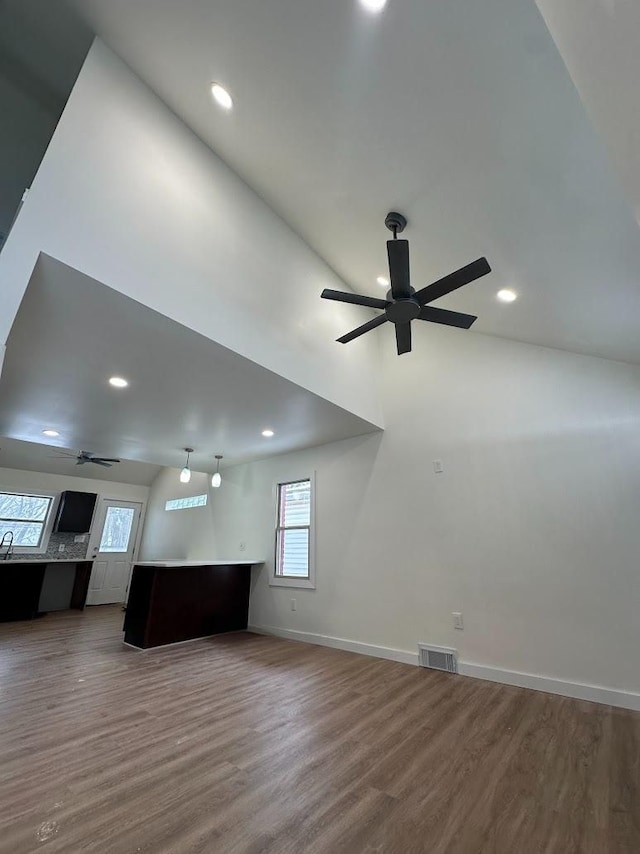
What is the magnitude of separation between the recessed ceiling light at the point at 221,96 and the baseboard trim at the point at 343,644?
5114mm

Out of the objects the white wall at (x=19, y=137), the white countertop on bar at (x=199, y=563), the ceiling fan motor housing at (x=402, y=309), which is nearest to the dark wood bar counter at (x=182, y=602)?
the white countertop on bar at (x=199, y=563)

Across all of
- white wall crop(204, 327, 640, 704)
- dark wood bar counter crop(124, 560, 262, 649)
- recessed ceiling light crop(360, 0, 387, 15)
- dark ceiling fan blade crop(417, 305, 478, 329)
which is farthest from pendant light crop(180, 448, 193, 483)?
recessed ceiling light crop(360, 0, 387, 15)

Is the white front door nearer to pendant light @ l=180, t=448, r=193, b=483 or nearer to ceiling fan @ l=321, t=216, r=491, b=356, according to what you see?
pendant light @ l=180, t=448, r=193, b=483

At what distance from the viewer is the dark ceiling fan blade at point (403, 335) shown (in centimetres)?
284

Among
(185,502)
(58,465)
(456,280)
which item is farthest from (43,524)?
(456,280)

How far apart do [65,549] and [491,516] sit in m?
7.87

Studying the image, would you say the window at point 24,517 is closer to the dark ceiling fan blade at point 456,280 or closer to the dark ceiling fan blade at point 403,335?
the dark ceiling fan blade at point 403,335

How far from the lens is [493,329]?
12.5 feet

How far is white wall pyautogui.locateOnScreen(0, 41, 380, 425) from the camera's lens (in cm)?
204

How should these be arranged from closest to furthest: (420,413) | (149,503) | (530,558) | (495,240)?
1. (495,240)
2. (530,558)
3. (420,413)
4. (149,503)

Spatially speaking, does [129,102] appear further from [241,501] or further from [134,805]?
[241,501]

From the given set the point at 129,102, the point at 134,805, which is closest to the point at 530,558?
the point at 134,805

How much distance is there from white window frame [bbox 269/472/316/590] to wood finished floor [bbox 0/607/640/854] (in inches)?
55.0

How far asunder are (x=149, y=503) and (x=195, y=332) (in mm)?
7117
